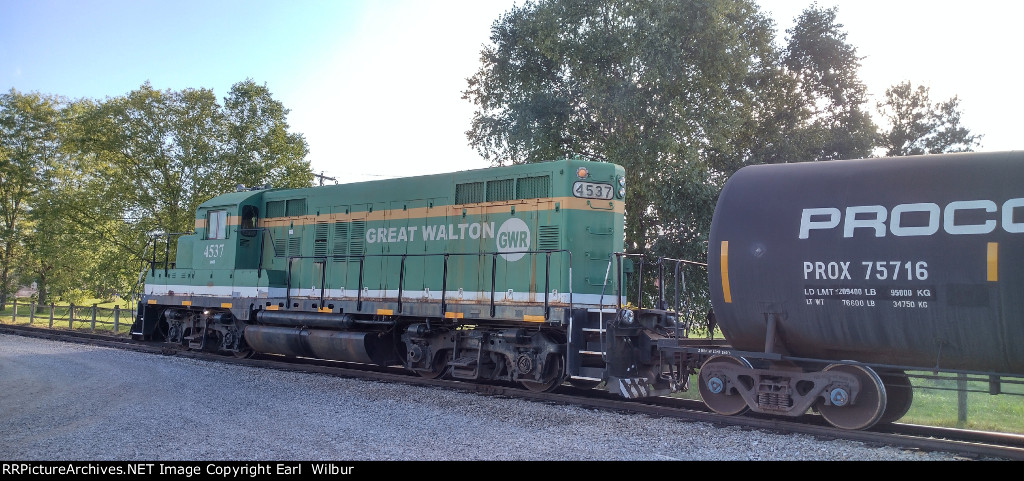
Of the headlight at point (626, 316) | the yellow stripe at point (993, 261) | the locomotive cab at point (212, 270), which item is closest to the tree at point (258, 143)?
the locomotive cab at point (212, 270)

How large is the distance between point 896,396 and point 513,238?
5897 millimetres

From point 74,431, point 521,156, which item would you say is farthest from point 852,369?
point 521,156

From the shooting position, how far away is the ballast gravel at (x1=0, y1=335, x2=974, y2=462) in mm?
6688

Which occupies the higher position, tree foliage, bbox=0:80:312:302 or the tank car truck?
tree foliage, bbox=0:80:312:302

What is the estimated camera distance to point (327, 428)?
7977mm

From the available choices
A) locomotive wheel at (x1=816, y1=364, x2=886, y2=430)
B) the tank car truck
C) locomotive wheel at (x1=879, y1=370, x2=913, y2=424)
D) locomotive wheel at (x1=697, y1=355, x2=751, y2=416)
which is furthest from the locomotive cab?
locomotive wheel at (x1=879, y1=370, x2=913, y2=424)

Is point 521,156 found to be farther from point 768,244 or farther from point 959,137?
point 959,137

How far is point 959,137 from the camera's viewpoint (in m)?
30.1

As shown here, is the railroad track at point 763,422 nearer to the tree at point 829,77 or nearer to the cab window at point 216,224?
the cab window at point 216,224

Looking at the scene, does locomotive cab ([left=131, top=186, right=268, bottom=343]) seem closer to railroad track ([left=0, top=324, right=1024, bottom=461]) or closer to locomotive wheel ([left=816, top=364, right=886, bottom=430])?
railroad track ([left=0, top=324, right=1024, bottom=461])

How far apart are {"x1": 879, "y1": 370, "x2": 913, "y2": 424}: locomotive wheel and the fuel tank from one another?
0.53 metres

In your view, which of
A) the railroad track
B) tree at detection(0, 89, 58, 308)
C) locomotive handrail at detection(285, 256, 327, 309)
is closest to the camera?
the railroad track

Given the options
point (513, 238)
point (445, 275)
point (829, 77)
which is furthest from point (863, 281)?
point (829, 77)

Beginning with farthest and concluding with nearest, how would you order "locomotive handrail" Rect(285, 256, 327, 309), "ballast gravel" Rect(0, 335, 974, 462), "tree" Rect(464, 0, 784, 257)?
A: "tree" Rect(464, 0, 784, 257) < "locomotive handrail" Rect(285, 256, 327, 309) < "ballast gravel" Rect(0, 335, 974, 462)
